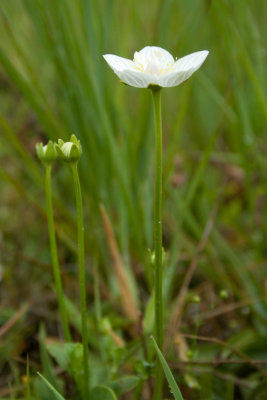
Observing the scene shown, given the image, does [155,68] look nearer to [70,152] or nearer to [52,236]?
[70,152]

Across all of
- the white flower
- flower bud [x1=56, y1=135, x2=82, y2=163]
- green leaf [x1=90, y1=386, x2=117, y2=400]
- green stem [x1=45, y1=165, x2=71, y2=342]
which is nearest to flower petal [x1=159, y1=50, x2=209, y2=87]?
the white flower

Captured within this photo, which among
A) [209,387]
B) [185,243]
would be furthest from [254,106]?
[209,387]

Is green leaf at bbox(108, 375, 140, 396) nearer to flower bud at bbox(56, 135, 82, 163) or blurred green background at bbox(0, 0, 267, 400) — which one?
blurred green background at bbox(0, 0, 267, 400)

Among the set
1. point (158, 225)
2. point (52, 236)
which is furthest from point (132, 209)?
point (158, 225)

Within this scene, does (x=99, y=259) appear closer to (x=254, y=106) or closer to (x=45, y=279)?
(x=45, y=279)

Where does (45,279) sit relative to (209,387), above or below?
above

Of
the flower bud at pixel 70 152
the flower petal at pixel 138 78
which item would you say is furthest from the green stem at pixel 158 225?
the flower bud at pixel 70 152

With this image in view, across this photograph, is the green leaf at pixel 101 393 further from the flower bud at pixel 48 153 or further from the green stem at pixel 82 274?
the flower bud at pixel 48 153
